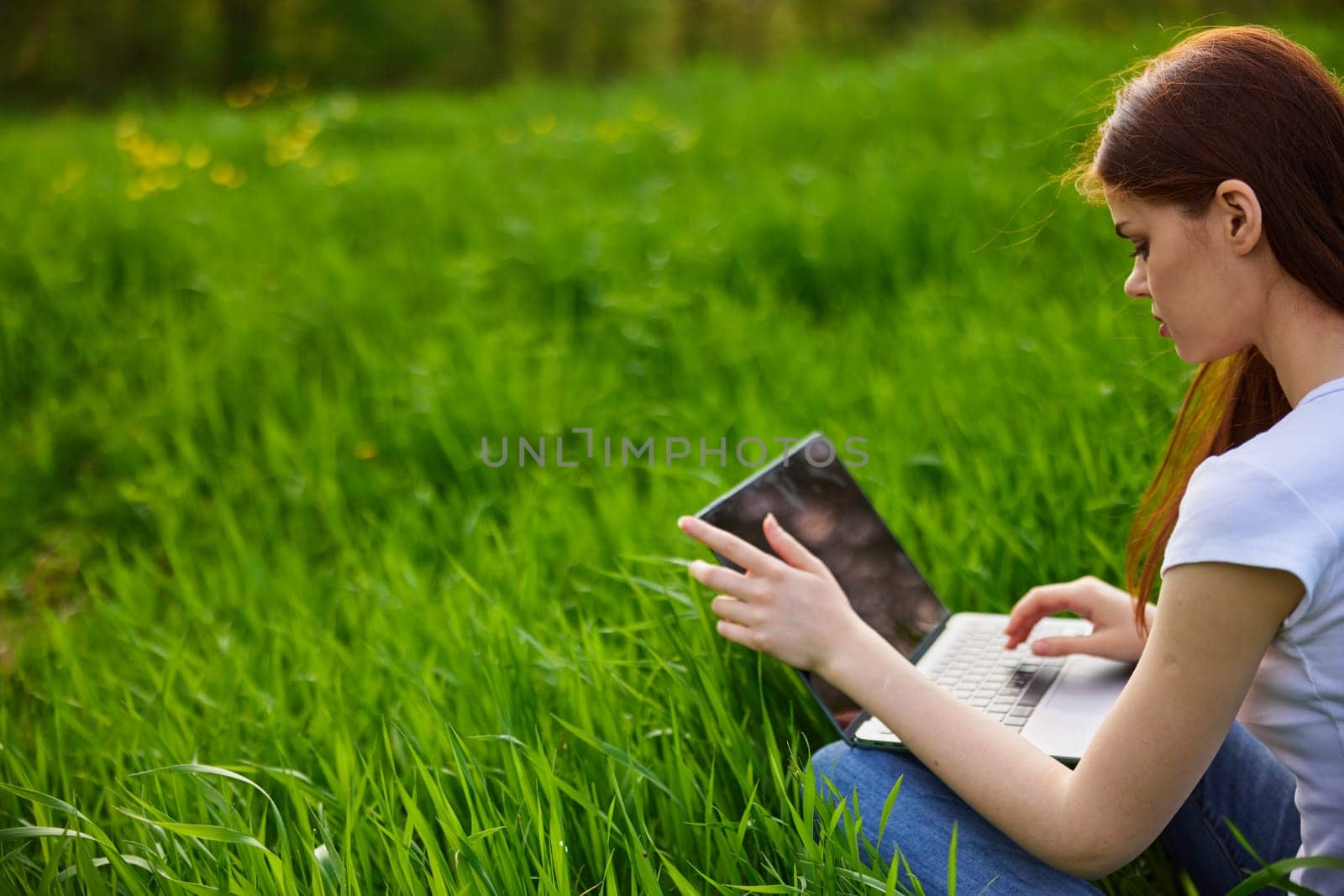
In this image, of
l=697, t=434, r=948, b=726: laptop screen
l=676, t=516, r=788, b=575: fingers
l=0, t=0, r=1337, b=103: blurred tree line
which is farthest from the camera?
l=0, t=0, r=1337, b=103: blurred tree line

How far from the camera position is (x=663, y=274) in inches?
159

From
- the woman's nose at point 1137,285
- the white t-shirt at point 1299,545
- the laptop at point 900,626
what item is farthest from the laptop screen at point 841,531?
the white t-shirt at point 1299,545

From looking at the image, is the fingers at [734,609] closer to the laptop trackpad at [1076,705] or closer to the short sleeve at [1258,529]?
the laptop trackpad at [1076,705]

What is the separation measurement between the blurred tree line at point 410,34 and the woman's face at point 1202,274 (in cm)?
1044

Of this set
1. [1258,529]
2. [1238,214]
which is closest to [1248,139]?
[1238,214]

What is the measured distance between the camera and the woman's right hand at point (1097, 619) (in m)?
1.47

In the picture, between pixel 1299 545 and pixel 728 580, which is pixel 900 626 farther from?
pixel 1299 545

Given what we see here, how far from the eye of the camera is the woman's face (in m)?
1.08

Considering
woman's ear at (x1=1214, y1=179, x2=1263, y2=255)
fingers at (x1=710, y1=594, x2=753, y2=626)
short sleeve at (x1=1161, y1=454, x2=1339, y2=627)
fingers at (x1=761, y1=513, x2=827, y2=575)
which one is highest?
woman's ear at (x1=1214, y1=179, x2=1263, y2=255)

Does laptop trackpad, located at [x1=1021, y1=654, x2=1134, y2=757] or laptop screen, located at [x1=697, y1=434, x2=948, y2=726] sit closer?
laptop trackpad, located at [x1=1021, y1=654, x2=1134, y2=757]

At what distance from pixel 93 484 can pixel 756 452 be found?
2018mm

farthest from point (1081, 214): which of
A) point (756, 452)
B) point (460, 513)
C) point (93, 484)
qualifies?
point (93, 484)

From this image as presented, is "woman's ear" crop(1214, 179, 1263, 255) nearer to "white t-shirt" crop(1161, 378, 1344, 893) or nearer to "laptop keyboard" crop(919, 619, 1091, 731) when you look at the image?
"white t-shirt" crop(1161, 378, 1344, 893)

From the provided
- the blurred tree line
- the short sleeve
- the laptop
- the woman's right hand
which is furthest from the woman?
the blurred tree line
